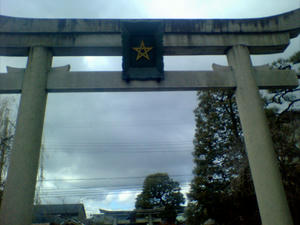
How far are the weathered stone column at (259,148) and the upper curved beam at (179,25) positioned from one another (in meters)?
0.52

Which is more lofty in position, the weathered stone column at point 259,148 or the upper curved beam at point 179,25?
the upper curved beam at point 179,25

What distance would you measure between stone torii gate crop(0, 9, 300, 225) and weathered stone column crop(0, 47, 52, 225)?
13 mm

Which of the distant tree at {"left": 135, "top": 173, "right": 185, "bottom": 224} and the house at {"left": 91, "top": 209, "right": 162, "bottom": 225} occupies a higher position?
the distant tree at {"left": 135, "top": 173, "right": 185, "bottom": 224}

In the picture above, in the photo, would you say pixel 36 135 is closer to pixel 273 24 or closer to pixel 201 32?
pixel 201 32

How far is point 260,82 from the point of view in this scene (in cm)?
439

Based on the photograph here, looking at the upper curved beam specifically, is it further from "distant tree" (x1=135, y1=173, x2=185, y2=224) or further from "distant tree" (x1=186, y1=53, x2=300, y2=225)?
"distant tree" (x1=135, y1=173, x2=185, y2=224)

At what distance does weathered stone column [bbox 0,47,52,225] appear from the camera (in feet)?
11.0

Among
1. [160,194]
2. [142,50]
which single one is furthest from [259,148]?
[160,194]

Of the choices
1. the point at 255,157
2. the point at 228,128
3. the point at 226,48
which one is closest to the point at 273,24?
the point at 226,48

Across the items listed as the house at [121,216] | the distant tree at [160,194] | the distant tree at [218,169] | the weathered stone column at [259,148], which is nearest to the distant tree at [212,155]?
the distant tree at [218,169]

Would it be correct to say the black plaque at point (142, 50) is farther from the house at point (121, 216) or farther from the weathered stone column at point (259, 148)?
the house at point (121, 216)

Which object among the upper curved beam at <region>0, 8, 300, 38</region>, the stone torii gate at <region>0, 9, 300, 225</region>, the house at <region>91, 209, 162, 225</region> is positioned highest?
the upper curved beam at <region>0, 8, 300, 38</region>

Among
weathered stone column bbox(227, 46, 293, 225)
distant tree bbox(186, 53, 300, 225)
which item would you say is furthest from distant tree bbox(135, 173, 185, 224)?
weathered stone column bbox(227, 46, 293, 225)

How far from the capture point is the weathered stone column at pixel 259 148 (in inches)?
139
